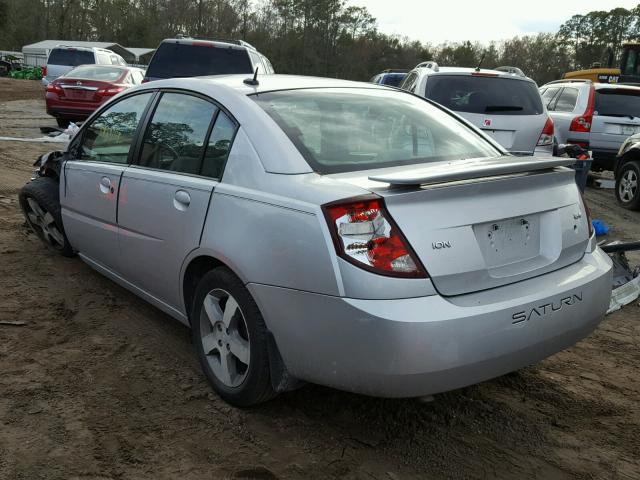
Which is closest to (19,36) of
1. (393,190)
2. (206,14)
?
(206,14)

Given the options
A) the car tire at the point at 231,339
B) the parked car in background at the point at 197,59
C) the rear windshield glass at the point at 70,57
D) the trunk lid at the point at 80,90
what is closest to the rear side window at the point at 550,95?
the parked car in background at the point at 197,59

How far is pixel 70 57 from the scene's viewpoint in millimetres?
20109

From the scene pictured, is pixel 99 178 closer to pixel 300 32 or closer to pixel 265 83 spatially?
pixel 265 83

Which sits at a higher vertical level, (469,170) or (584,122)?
(469,170)

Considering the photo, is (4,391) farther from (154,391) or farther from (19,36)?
(19,36)

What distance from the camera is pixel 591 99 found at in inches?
429

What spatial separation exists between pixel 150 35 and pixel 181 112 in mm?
93726

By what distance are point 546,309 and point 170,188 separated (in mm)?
1988

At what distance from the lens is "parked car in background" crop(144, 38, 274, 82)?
32.7ft

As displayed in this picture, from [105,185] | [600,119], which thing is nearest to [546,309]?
[105,185]

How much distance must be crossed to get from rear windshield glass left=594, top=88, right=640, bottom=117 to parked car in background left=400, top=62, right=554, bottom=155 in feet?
12.5

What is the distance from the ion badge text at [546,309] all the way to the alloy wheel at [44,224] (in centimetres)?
388

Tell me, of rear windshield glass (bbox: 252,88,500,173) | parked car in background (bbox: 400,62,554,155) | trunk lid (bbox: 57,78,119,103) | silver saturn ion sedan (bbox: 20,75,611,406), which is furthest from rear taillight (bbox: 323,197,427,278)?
trunk lid (bbox: 57,78,119,103)

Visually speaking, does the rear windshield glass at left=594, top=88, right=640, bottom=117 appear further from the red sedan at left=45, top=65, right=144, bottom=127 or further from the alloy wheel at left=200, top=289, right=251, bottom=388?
the alloy wheel at left=200, top=289, right=251, bottom=388
